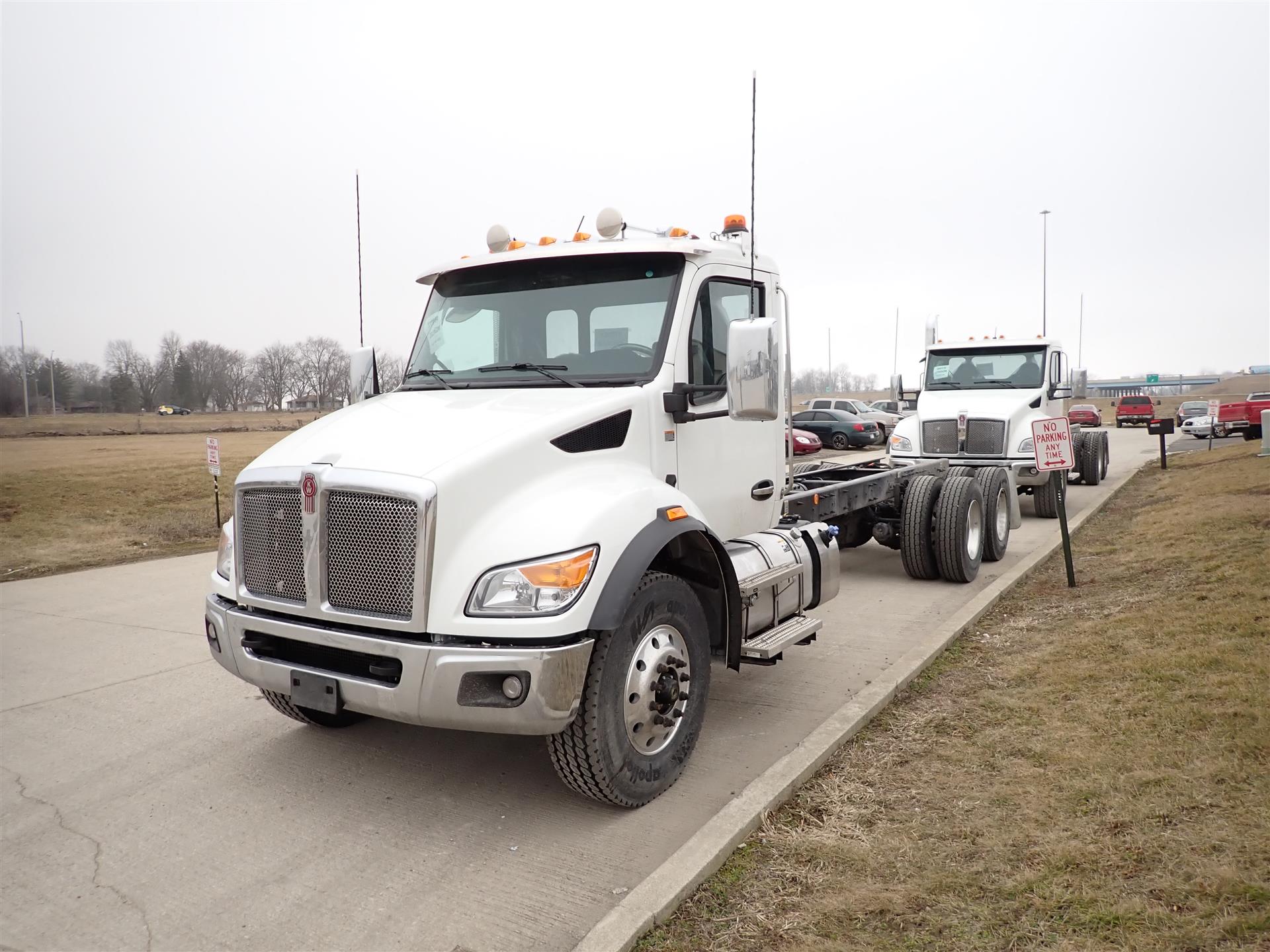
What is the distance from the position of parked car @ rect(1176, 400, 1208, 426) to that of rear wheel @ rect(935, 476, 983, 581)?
33.9 metres

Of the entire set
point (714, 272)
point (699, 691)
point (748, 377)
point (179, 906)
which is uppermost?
point (714, 272)

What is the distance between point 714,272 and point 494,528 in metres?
2.05

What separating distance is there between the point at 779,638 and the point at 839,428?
29000 mm

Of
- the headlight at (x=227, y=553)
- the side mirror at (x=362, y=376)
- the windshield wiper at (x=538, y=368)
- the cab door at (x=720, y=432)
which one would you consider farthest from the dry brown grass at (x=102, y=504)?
the cab door at (x=720, y=432)

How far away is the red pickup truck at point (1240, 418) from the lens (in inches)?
1136

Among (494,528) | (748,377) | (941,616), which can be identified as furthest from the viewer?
(941,616)

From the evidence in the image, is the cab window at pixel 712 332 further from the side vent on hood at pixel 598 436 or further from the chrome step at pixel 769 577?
the chrome step at pixel 769 577

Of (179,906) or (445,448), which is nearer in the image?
(179,906)

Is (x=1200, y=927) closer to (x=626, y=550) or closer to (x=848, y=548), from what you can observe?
(x=626, y=550)

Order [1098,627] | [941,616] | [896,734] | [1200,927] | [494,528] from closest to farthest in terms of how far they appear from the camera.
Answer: [1200,927] → [494,528] → [896,734] → [1098,627] → [941,616]

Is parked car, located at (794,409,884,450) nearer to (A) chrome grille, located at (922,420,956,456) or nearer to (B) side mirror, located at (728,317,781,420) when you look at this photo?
(A) chrome grille, located at (922,420,956,456)

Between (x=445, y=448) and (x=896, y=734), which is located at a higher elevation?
(x=445, y=448)

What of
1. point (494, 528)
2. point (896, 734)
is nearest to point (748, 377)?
point (494, 528)

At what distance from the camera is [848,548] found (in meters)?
11.0
